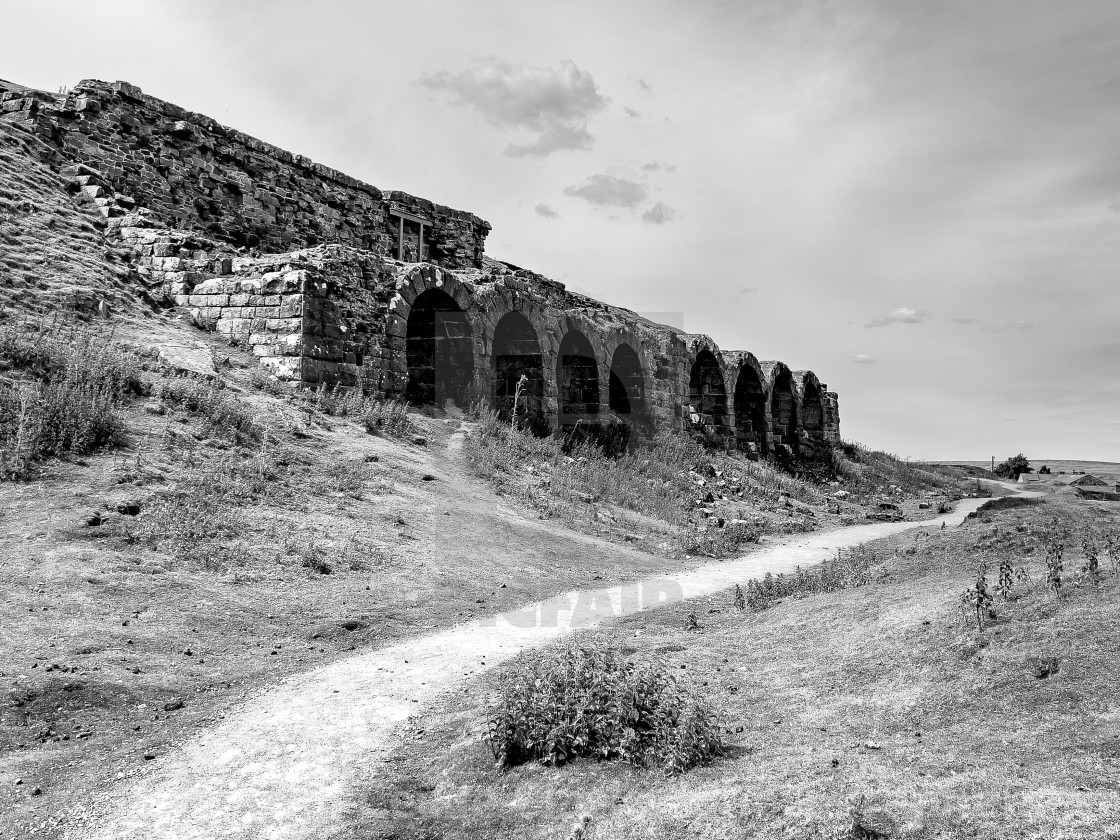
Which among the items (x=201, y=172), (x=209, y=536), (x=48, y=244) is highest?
(x=201, y=172)

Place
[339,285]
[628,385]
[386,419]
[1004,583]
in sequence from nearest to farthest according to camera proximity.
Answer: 1. [1004,583]
2. [386,419]
3. [339,285]
4. [628,385]

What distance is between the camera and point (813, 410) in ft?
103

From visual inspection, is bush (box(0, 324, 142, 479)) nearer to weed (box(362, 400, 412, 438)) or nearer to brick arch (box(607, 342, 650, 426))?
→ weed (box(362, 400, 412, 438))

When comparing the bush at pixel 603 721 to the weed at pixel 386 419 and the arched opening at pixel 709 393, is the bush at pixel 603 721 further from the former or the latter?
the arched opening at pixel 709 393

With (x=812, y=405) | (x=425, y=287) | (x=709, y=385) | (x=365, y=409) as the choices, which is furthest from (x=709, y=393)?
(x=365, y=409)

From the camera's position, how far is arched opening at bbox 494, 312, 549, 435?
16.6 metres

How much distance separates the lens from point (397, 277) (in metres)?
14.5

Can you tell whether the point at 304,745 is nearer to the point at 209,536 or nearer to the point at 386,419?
the point at 209,536

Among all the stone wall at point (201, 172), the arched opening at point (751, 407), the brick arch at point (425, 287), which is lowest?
the arched opening at point (751, 407)

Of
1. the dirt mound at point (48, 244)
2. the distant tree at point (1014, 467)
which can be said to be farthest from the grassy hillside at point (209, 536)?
the distant tree at point (1014, 467)

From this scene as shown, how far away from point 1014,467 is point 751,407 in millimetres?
19905

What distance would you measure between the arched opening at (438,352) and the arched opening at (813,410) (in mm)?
18859

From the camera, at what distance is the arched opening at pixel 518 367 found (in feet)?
54.6

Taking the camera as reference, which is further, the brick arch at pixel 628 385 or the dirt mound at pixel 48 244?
the brick arch at pixel 628 385
